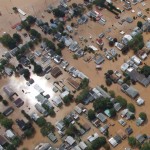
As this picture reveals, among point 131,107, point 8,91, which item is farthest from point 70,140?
point 8,91

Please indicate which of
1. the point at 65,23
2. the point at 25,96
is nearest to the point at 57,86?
the point at 25,96

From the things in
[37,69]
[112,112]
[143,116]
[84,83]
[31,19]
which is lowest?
[143,116]

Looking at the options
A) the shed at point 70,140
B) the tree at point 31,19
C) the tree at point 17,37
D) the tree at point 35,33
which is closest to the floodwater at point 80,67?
the shed at point 70,140

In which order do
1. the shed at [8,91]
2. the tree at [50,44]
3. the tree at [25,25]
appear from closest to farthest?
1. the shed at [8,91]
2. the tree at [50,44]
3. the tree at [25,25]

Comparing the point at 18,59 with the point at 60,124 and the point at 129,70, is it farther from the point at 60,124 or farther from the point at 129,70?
the point at 129,70

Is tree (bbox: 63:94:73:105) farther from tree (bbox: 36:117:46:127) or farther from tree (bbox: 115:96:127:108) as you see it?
tree (bbox: 115:96:127:108)

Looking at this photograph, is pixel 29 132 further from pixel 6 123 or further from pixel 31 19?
pixel 31 19

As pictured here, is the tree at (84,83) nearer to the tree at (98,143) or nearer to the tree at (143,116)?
the tree at (98,143)

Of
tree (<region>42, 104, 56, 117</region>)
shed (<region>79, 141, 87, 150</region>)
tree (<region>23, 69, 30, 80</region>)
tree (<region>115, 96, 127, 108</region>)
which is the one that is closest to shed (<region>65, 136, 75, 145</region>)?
shed (<region>79, 141, 87, 150</region>)

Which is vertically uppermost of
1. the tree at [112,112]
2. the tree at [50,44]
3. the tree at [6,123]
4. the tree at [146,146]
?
the tree at [50,44]
